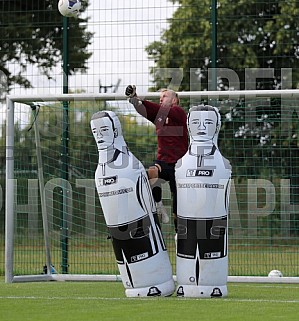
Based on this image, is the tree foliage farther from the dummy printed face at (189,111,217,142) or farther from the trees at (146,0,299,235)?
the dummy printed face at (189,111,217,142)

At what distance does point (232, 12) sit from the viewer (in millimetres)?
23312

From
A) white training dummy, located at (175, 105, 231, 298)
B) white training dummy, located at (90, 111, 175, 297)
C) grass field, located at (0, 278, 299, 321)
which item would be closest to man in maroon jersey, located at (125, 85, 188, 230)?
white training dummy, located at (90, 111, 175, 297)

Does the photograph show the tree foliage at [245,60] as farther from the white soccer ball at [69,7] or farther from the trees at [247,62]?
the white soccer ball at [69,7]

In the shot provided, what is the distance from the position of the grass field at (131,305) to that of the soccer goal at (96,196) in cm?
255

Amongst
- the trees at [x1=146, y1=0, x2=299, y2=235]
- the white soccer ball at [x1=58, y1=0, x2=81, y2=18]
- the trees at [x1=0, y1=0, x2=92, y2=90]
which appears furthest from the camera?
the trees at [x1=0, y1=0, x2=92, y2=90]

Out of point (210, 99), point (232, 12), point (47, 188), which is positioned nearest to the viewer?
point (210, 99)

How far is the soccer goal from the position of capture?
13312 mm

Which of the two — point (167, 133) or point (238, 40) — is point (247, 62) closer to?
point (238, 40)

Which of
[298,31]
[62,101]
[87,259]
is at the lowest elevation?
[87,259]

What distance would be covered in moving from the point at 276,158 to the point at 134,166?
5.32 meters

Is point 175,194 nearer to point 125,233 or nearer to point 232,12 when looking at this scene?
point 125,233

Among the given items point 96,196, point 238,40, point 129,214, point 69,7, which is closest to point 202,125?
point 129,214

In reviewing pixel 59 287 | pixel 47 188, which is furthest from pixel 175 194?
pixel 47 188

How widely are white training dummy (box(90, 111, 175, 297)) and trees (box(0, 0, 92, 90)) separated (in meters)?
8.52
